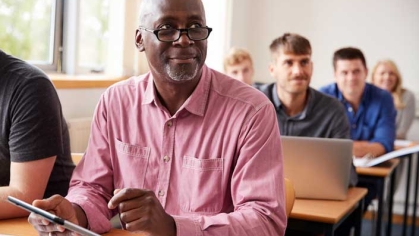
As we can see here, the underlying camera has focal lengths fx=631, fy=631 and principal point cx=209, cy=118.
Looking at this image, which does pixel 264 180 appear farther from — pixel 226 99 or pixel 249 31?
pixel 249 31

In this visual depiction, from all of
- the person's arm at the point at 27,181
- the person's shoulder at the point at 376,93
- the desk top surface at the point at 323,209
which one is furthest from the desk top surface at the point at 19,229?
the person's shoulder at the point at 376,93

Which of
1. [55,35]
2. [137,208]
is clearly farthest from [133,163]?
[55,35]

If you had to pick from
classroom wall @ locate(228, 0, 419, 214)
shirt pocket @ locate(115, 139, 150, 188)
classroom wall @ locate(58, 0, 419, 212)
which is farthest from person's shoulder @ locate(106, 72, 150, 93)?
classroom wall @ locate(228, 0, 419, 214)

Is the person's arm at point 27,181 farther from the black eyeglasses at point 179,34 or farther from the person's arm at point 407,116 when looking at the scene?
the person's arm at point 407,116

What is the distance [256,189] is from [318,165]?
1006 mm

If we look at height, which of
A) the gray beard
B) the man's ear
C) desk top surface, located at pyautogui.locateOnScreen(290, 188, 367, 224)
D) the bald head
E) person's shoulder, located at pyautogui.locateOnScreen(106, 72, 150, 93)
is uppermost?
the bald head

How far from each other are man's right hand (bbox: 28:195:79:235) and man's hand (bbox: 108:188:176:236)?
0.17m

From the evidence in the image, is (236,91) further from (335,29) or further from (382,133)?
(335,29)

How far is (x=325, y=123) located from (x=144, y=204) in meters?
1.85

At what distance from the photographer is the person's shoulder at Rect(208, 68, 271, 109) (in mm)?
1587

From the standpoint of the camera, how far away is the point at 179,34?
154 centimetres

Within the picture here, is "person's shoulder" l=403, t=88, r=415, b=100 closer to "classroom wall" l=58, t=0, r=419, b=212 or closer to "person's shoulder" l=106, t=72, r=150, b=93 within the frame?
"classroom wall" l=58, t=0, r=419, b=212

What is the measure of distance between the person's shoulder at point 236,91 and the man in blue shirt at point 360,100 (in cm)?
234

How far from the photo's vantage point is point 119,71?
4.06 meters
